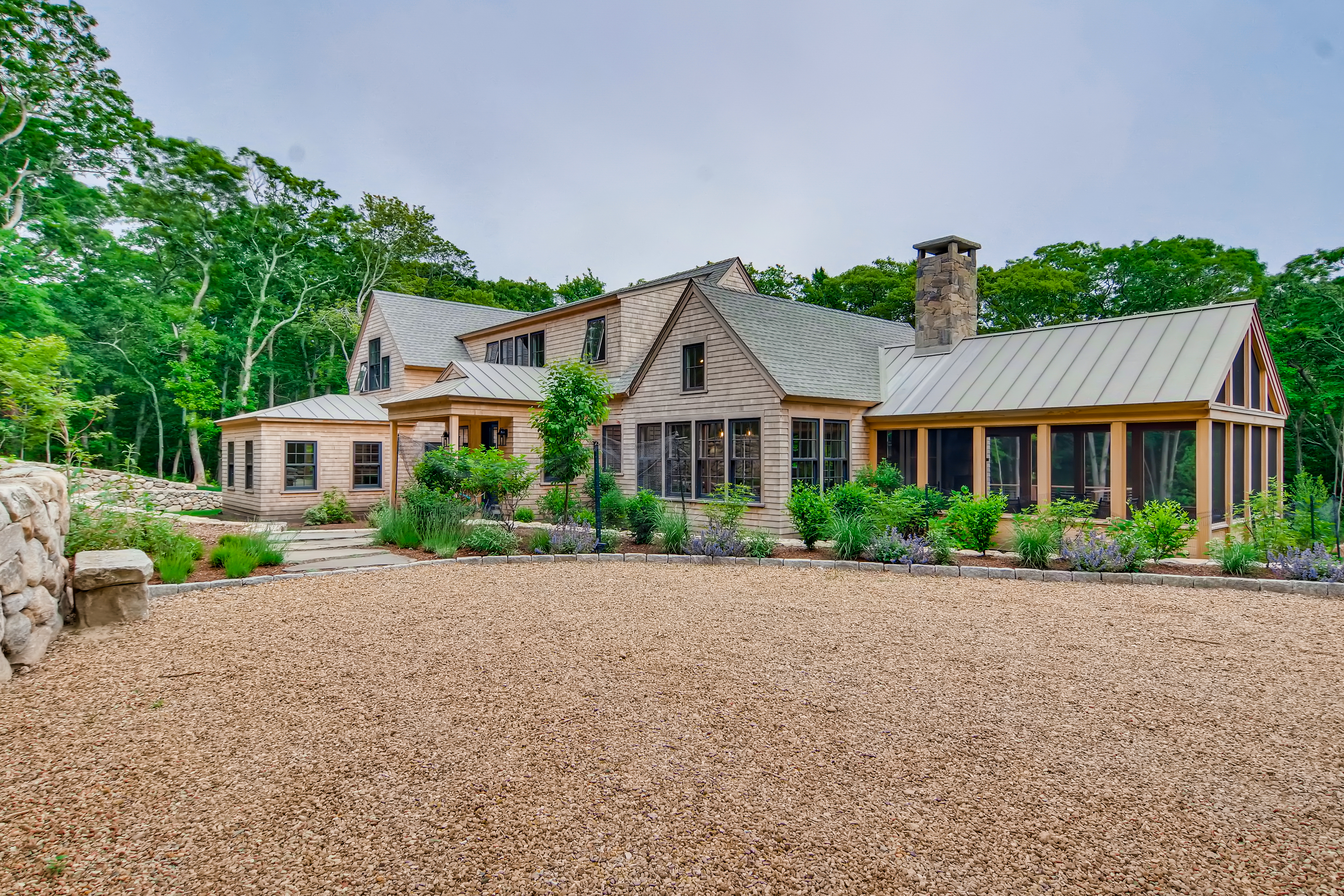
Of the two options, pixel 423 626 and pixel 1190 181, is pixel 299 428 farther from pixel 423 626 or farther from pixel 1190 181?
pixel 1190 181

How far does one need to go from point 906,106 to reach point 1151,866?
58.0 feet

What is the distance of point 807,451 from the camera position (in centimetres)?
1364

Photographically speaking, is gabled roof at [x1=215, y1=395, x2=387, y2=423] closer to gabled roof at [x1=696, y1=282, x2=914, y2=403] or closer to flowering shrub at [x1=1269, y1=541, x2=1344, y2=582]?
gabled roof at [x1=696, y1=282, x2=914, y2=403]

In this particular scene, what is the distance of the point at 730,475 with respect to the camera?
1416 cm

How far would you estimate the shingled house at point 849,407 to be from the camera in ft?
37.8

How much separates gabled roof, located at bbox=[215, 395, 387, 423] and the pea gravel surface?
1221 centimetres

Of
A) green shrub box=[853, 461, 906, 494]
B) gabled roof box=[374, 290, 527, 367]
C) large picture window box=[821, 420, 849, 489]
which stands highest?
gabled roof box=[374, 290, 527, 367]

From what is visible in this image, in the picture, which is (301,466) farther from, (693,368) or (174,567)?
(693,368)

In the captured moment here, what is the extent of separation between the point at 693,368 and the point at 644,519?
4752mm

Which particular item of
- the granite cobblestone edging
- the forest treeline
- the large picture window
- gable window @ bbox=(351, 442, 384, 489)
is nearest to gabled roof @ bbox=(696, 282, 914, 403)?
the large picture window

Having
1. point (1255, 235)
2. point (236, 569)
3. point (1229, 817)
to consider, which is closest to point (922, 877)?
point (1229, 817)

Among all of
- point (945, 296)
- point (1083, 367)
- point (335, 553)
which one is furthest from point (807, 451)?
point (335, 553)

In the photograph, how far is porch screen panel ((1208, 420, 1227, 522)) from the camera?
35.9 ft

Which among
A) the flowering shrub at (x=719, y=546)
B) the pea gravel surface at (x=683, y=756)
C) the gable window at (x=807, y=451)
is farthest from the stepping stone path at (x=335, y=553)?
the gable window at (x=807, y=451)
